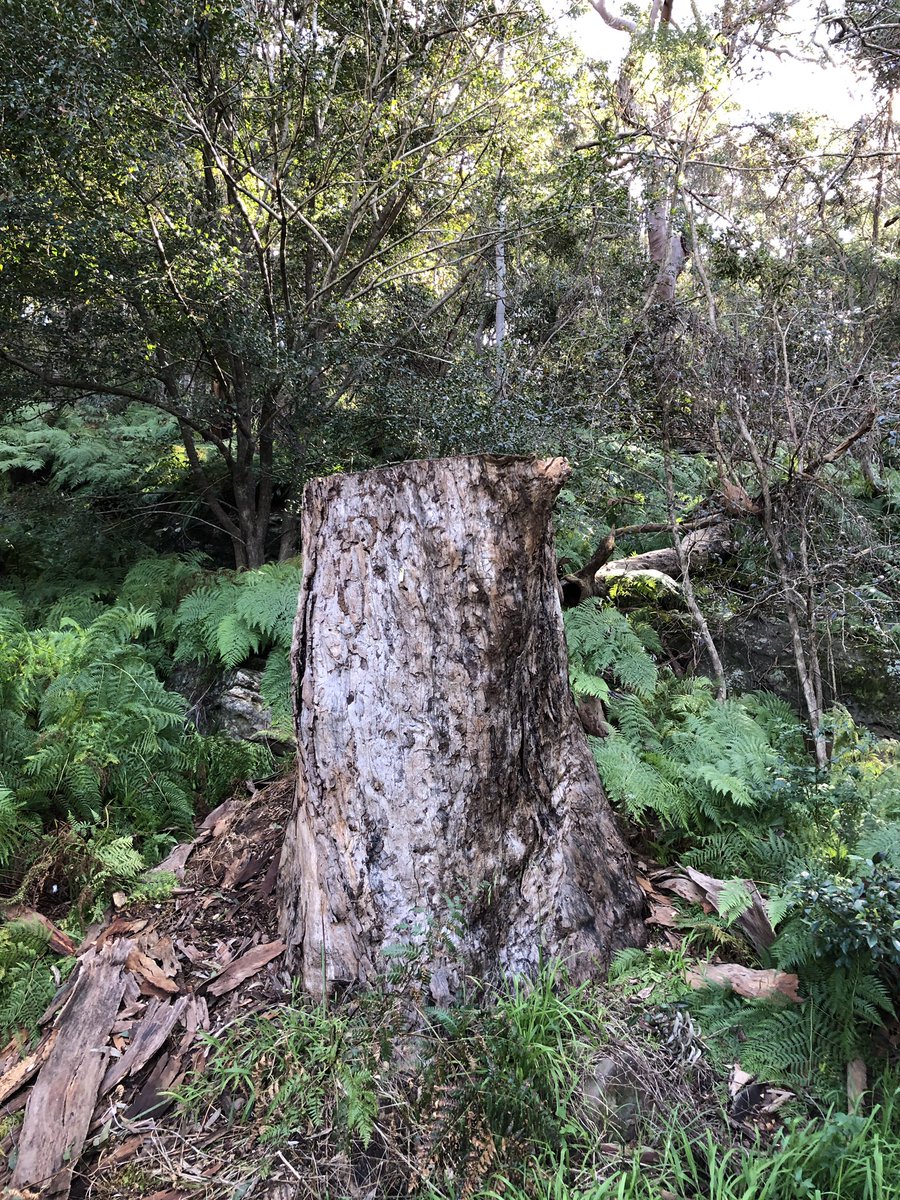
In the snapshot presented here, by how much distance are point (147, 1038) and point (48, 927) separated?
2.20ft

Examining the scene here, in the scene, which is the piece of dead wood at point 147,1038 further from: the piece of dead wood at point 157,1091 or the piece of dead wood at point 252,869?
the piece of dead wood at point 252,869

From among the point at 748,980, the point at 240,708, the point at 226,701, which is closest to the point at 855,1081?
the point at 748,980

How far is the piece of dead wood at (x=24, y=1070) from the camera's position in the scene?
6.72 feet

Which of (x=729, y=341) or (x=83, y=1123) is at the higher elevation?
(x=729, y=341)

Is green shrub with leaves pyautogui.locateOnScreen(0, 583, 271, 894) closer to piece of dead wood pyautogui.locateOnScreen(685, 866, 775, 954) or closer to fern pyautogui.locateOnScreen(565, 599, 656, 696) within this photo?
fern pyautogui.locateOnScreen(565, 599, 656, 696)

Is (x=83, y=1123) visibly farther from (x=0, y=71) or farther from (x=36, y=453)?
(x=36, y=453)

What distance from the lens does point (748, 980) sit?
2.18 m

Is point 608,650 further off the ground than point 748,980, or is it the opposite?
point 608,650

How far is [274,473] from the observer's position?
6.01 meters

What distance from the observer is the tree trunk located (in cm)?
224

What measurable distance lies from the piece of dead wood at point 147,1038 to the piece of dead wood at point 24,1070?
0.24 m

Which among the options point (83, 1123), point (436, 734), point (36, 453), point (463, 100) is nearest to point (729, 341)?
point (463, 100)

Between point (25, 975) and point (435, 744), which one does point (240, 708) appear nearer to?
point (25, 975)

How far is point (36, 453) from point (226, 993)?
254 inches
